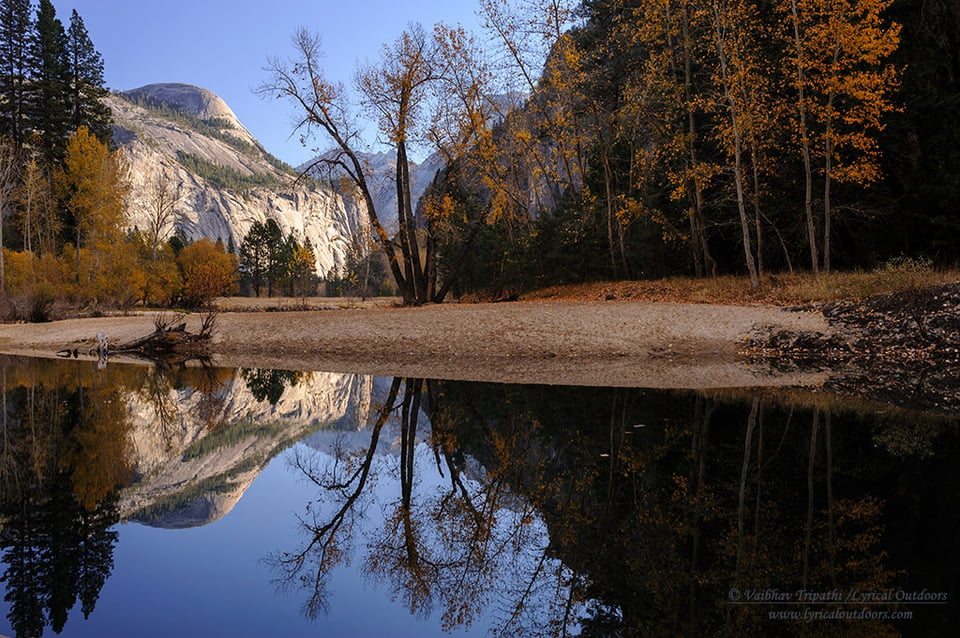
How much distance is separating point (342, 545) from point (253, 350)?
17.4 m

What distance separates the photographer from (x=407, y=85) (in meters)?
23.6

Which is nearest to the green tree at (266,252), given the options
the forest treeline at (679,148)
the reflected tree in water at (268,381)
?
the forest treeline at (679,148)

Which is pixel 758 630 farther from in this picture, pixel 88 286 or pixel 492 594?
pixel 88 286

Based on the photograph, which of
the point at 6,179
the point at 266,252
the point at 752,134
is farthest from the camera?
the point at 266,252

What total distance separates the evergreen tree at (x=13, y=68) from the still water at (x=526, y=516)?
156ft

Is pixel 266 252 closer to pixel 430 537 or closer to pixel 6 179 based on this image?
pixel 6 179

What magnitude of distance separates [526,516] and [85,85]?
5673 cm

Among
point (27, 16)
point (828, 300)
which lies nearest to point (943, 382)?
point (828, 300)

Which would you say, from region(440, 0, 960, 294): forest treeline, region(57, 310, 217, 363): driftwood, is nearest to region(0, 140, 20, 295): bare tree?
region(57, 310, 217, 363): driftwood

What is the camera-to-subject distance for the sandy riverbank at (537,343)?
12852 mm

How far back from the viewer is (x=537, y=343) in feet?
52.5

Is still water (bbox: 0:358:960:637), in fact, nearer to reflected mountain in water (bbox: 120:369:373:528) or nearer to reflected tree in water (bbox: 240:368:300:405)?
reflected mountain in water (bbox: 120:369:373:528)

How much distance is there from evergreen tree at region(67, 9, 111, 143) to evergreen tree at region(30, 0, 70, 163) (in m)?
0.84

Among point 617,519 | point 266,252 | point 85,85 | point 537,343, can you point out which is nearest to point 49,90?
point 85,85
